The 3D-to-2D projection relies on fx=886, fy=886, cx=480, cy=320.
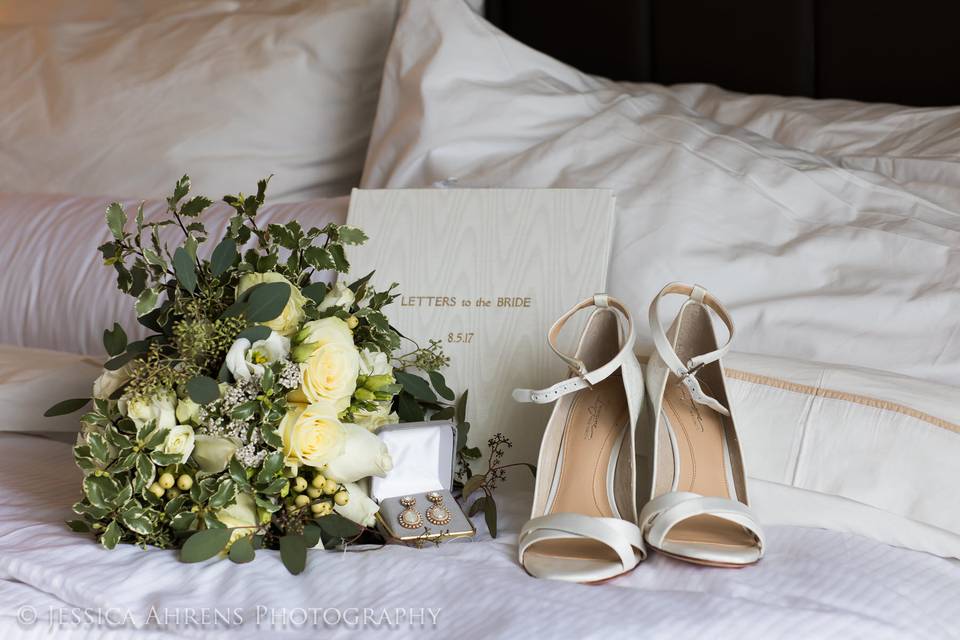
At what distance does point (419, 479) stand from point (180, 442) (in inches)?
9.0

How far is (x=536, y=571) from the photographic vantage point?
718 millimetres

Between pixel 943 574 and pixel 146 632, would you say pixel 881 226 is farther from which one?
pixel 146 632

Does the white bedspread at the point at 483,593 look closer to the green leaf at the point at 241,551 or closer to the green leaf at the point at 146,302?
the green leaf at the point at 241,551

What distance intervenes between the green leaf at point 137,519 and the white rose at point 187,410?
3.1 inches

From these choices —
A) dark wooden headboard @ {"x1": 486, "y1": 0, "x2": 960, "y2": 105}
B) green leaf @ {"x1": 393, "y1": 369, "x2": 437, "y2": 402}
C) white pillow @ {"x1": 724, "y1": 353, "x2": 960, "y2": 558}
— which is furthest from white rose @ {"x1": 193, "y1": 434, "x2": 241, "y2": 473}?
dark wooden headboard @ {"x1": 486, "y1": 0, "x2": 960, "y2": 105}

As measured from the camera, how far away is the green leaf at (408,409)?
2.97ft

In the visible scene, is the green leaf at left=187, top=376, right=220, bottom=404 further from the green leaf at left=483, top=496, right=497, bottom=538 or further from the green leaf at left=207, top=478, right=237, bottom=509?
the green leaf at left=483, top=496, right=497, bottom=538

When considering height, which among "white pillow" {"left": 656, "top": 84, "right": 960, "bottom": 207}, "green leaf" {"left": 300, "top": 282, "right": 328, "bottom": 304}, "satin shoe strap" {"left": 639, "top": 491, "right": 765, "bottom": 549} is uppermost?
"white pillow" {"left": 656, "top": 84, "right": 960, "bottom": 207}

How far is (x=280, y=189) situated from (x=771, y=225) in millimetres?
783

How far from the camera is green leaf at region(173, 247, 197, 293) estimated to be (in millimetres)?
761

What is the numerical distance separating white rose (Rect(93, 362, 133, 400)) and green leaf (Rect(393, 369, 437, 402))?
0.84 feet

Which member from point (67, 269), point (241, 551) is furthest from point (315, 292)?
point (67, 269)

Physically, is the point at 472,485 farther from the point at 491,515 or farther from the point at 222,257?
the point at 222,257

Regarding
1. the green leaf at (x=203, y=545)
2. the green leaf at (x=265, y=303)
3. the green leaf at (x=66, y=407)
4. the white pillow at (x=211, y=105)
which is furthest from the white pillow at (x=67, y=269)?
the green leaf at (x=203, y=545)
